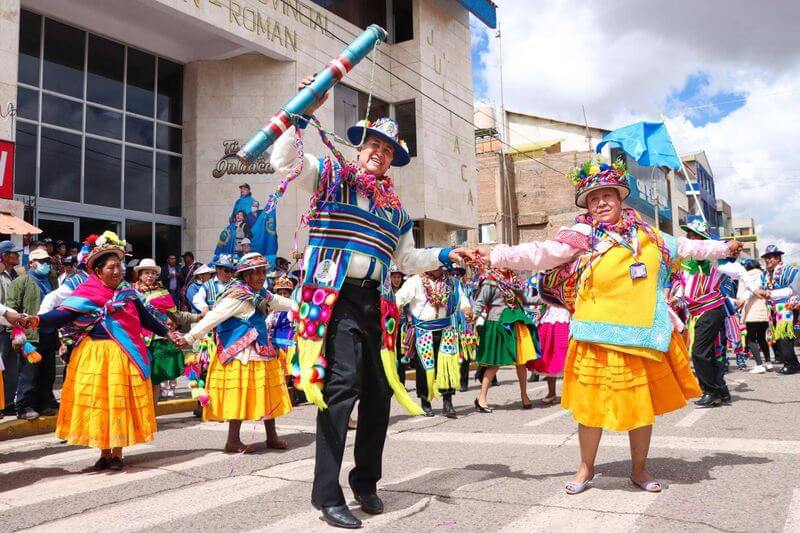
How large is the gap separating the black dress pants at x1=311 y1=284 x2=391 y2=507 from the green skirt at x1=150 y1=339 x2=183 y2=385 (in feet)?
18.2

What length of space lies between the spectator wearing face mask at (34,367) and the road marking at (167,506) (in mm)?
4165

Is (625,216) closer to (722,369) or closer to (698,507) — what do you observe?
(698,507)

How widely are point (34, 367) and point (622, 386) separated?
6833 millimetres

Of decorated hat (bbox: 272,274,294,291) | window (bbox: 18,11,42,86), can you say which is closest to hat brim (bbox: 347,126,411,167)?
decorated hat (bbox: 272,274,294,291)

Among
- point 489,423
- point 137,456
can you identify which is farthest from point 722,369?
point 137,456

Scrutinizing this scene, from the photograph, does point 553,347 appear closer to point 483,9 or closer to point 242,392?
point 242,392

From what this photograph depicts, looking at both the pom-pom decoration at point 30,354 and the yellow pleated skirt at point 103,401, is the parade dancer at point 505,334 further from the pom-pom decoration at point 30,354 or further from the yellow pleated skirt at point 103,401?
the pom-pom decoration at point 30,354

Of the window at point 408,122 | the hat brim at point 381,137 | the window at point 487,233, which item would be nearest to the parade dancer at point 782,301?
the hat brim at point 381,137

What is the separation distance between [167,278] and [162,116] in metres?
4.85

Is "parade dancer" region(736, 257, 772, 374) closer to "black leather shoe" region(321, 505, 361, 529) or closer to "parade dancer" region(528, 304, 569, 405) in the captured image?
"parade dancer" region(528, 304, 569, 405)

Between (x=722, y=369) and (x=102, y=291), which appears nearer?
(x=102, y=291)

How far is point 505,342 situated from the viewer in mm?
8922

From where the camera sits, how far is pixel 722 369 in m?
7.93

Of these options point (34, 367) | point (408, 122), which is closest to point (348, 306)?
point (34, 367)
